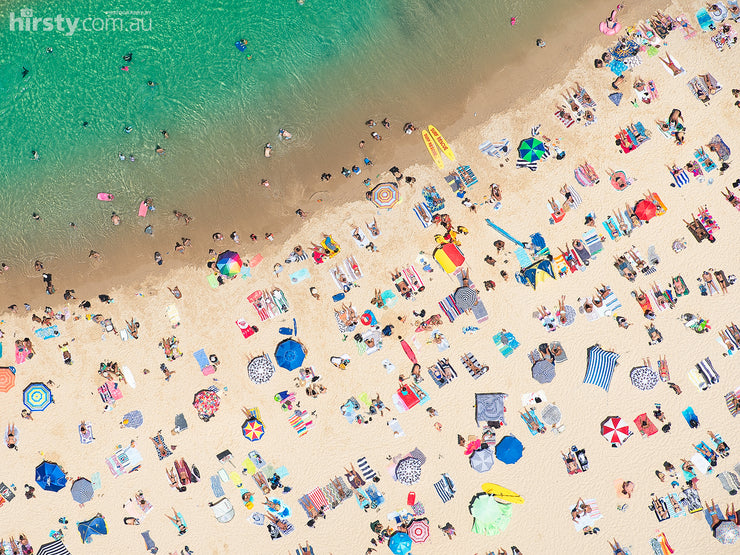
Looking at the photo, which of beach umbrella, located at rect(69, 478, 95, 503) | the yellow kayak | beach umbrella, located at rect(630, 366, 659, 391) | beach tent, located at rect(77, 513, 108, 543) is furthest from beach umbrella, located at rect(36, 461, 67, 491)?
beach umbrella, located at rect(630, 366, 659, 391)

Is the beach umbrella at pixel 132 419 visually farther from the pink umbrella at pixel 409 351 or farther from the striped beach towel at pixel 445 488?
the striped beach towel at pixel 445 488

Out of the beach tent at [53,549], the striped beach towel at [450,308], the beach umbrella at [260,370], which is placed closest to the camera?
the beach umbrella at [260,370]

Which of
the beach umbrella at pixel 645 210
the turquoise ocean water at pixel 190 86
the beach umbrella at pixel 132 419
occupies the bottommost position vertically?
the beach umbrella at pixel 645 210

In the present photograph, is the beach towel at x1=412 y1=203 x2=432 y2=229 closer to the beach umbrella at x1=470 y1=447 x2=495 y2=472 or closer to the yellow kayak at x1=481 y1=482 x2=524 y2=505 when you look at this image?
the beach umbrella at x1=470 y1=447 x2=495 y2=472

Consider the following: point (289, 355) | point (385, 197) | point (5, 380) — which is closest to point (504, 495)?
point (289, 355)

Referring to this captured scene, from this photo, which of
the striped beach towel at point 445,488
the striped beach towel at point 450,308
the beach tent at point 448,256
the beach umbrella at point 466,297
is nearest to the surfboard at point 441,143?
the beach tent at point 448,256

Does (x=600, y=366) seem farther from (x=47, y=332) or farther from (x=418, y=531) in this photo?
(x=47, y=332)
